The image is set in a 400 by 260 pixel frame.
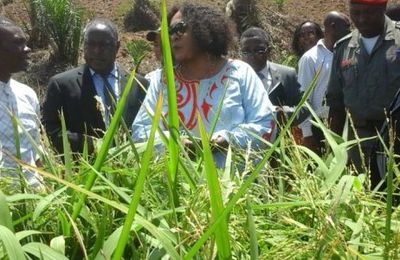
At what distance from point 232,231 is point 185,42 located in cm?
208

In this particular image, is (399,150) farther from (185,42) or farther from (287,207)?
(287,207)

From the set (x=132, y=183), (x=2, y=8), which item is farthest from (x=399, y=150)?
(x=2, y=8)

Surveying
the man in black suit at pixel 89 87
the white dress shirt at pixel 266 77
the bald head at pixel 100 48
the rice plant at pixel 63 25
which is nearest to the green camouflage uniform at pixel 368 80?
the white dress shirt at pixel 266 77

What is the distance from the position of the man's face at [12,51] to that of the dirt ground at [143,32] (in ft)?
19.0

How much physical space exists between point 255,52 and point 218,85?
7.27 feet

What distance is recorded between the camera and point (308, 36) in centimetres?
689

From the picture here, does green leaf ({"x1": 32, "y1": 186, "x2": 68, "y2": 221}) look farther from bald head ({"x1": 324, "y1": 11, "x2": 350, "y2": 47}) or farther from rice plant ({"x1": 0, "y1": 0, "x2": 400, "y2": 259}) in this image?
bald head ({"x1": 324, "y1": 11, "x2": 350, "y2": 47})

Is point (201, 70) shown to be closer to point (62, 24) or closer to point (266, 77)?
point (266, 77)

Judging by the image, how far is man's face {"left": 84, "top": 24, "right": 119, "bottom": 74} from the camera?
4.63m

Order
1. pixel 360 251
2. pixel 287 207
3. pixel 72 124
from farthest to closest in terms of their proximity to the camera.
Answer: pixel 72 124
pixel 287 207
pixel 360 251

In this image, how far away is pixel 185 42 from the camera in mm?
3416

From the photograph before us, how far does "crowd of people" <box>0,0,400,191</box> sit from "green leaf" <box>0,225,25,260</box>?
1.20m

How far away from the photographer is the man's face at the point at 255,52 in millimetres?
5477

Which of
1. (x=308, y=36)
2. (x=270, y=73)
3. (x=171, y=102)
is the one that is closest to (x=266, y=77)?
(x=270, y=73)
